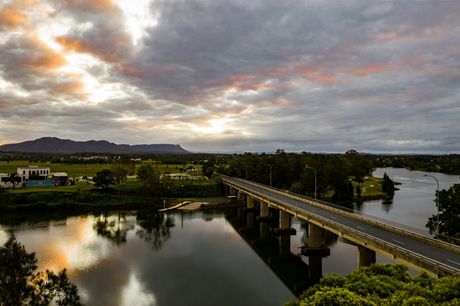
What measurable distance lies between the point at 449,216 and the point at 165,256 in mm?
39589

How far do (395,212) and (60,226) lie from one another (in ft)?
254

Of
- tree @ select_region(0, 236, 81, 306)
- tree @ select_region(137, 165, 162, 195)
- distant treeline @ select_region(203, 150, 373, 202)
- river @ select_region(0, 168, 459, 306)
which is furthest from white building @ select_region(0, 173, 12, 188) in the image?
tree @ select_region(0, 236, 81, 306)

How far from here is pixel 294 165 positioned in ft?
375

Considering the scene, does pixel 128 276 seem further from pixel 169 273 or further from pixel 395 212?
pixel 395 212

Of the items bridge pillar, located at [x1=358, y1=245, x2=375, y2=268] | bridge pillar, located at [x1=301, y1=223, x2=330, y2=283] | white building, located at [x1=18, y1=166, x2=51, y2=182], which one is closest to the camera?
bridge pillar, located at [x1=358, y1=245, x2=375, y2=268]

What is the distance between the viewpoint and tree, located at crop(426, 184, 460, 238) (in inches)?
1697

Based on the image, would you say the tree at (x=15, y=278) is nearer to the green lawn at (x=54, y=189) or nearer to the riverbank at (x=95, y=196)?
the riverbank at (x=95, y=196)

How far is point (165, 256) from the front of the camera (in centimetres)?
5416

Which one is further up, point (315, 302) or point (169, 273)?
point (315, 302)

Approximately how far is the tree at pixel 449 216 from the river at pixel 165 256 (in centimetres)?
857

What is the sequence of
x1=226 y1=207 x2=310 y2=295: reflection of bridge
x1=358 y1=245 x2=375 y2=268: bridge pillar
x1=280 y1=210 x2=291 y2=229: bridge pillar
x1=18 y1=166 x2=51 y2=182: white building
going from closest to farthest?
x1=358 y1=245 x2=375 y2=268: bridge pillar < x1=226 y1=207 x2=310 y2=295: reflection of bridge < x1=280 y1=210 x2=291 y2=229: bridge pillar < x1=18 y1=166 x2=51 y2=182: white building

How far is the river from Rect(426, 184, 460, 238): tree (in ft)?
28.1

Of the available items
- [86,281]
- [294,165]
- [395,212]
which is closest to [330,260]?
[86,281]

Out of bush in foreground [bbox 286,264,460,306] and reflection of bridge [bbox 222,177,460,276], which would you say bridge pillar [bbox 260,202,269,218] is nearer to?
reflection of bridge [bbox 222,177,460,276]
